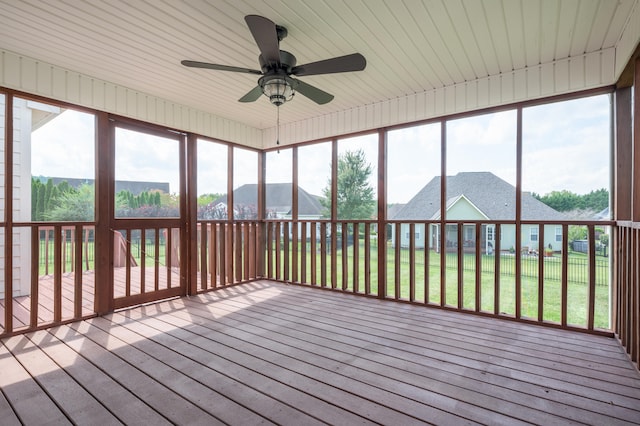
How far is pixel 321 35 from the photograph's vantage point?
2.48m

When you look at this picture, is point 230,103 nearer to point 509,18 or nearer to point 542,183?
point 509,18

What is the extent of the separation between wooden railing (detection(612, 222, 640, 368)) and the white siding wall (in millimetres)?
4651

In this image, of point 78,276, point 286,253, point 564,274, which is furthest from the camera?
point 286,253

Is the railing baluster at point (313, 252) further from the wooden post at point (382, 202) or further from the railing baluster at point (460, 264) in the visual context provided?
the railing baluster at point (460, 264)

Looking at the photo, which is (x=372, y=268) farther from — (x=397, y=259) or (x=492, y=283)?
(x=492, y=283)

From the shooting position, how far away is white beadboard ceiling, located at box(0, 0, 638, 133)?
7.06 feet

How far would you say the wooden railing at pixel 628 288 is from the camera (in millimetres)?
2145

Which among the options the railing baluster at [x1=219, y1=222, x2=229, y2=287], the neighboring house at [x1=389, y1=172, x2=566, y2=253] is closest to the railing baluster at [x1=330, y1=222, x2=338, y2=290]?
the neighboring house at [x1=389, y1=172, x2=566, y2=253]

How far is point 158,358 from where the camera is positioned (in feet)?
7.47

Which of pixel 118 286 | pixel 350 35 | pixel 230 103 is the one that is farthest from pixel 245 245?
pixel 350 35

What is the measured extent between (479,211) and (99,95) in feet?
14.2

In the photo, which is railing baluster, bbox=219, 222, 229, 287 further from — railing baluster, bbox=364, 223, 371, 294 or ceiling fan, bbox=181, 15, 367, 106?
ceiling fan, bbox=181, 15, 367, 106

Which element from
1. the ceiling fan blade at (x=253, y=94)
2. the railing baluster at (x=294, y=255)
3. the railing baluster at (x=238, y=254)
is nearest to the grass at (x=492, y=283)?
the railing baluster at (x=294, y=255)

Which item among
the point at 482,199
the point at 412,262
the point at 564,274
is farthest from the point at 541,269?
the point at 412,262
